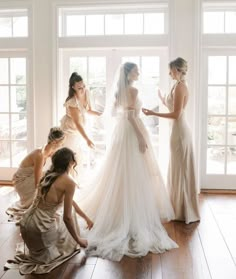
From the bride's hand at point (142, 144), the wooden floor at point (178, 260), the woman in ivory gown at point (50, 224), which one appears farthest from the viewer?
the bride's hand at point (142, 144)

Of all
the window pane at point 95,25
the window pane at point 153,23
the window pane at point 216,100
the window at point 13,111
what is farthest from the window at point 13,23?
the window pane at point 216,100

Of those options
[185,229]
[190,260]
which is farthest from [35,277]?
[185,229]

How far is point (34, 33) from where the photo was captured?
17.9ft

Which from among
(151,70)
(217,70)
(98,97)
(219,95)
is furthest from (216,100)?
(98,97)

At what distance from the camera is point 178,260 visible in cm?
334

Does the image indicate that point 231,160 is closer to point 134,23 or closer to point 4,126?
point 134,23

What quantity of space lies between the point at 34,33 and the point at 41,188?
112 inches

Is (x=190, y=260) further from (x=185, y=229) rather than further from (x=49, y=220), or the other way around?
(x=49, y=220)

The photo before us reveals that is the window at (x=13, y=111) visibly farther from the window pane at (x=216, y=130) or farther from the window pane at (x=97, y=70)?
the window pane at (x=216, y=130)

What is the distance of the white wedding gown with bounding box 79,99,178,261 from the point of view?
141 inches

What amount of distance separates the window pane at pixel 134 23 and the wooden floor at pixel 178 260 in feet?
8.36

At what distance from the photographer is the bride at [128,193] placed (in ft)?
12.0

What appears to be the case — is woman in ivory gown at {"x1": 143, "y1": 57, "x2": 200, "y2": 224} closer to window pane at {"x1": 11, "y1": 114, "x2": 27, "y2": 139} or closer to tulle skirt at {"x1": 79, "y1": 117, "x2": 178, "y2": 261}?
tulle skirt at {"x1": 79, "y1": 117, "x2": 178, "y2": 261}

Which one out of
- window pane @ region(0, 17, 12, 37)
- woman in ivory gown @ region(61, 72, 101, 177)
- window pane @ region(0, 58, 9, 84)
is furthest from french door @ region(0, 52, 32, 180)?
woman in ivory gown @ region(61, 72, 101, 177)
